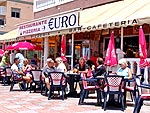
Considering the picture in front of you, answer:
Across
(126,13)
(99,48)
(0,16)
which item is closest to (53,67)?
(126,13)

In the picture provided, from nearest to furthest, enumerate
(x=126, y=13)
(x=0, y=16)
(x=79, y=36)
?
(x=126, y=13), (x=79, y=36), (x=0, y=16)

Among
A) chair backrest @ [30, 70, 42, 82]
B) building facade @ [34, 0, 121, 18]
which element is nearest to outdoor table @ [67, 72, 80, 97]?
chair backrest @ [30, 70, 42, 82]

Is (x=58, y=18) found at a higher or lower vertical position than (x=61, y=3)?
lower

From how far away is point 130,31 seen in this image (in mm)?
14539

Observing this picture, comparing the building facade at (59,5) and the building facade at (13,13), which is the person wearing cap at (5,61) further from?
the building facade at (13,13)

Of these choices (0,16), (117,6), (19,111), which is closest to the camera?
(19,111)

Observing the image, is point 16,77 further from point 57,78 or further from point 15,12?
point 15,12

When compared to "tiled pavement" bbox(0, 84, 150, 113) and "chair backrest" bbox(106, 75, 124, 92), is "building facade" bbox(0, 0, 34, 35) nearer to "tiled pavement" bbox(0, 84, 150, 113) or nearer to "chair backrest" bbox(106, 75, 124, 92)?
"tiled pavement" bbox(0, 84, 150, 113)

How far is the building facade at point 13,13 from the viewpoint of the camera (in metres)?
42.9

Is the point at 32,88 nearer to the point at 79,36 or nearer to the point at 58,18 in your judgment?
the point at 58,18

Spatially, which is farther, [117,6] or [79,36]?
[79,36]

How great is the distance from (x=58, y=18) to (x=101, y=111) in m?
7.15

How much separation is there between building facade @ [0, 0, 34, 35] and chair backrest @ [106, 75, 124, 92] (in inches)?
1369

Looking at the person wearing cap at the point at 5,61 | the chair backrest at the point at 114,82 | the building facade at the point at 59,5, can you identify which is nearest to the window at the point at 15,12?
the building facade at the point at 59,5
